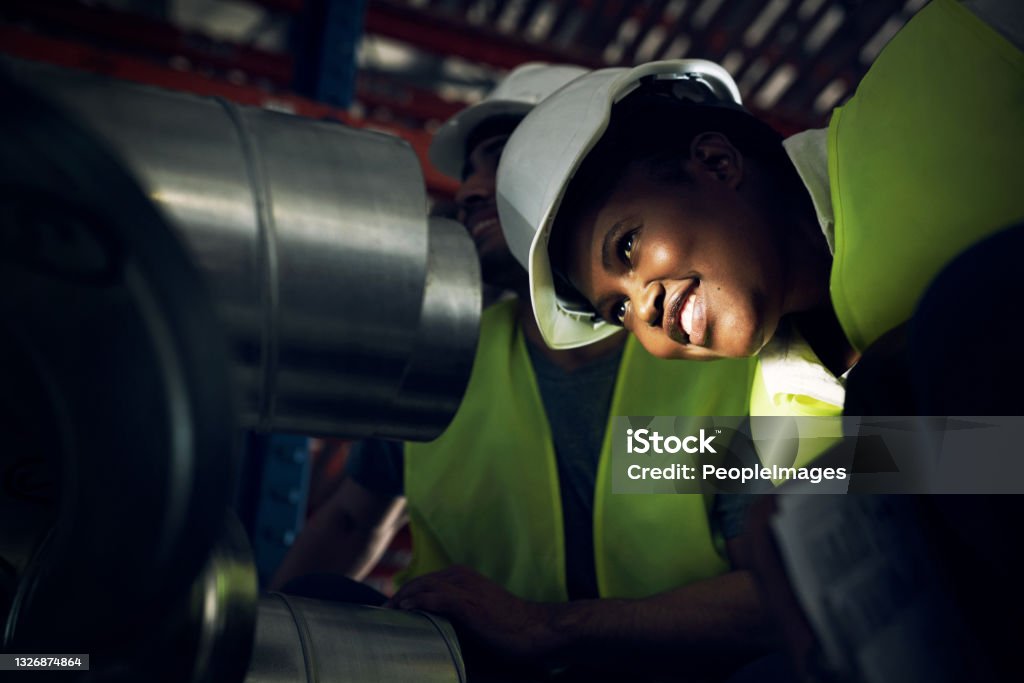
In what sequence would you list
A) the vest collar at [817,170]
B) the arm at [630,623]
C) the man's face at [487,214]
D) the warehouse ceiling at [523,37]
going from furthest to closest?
the warehouse ceiling at [523,37] → the man's face at [487,214] → the arm at [630,623] → the vest collar at [817,170]

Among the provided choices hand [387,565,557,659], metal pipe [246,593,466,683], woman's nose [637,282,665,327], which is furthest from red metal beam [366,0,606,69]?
metal pipe [246,593,466,683]

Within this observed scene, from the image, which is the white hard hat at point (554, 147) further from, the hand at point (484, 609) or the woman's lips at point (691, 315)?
the hand at point (484, 609)

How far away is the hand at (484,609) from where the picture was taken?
76 centimetres

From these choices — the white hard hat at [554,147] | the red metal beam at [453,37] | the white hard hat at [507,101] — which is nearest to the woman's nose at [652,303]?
the white hard hat at [554,147]

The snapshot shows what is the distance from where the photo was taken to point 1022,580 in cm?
40

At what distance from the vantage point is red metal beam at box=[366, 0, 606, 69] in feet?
5.94

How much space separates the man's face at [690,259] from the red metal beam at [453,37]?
1.07 meters

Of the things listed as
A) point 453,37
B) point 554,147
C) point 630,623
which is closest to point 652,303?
point 554,147

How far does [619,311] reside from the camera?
0.89 m

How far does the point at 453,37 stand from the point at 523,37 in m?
0.15

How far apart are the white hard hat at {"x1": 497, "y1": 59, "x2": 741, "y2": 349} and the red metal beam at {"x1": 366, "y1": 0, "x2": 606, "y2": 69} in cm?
95

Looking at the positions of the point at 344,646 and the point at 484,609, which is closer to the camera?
the point at 344,646

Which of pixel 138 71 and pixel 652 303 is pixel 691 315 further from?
pixel 138 71

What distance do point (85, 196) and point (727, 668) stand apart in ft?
2.48
